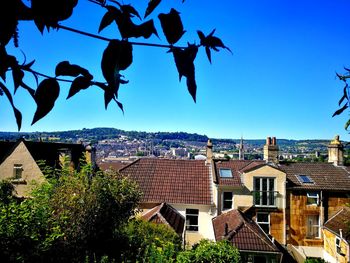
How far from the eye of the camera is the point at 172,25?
1007mm

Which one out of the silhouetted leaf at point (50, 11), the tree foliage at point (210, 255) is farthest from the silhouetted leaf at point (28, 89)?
the tree foliage at point (210, 255)

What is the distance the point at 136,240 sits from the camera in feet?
→ 41.2

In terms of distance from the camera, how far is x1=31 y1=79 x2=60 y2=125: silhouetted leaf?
914 mm

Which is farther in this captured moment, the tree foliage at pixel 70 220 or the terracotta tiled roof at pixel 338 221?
the terracotta tiled roof at pixel 338 221

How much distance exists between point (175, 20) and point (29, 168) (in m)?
22.6

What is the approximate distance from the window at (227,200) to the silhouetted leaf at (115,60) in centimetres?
2210

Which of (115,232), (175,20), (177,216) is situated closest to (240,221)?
(177,216)

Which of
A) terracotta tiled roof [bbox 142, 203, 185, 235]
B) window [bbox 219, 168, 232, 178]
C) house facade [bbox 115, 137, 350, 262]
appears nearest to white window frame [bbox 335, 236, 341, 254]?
house facade [bbox 115, 137, 350, 262]

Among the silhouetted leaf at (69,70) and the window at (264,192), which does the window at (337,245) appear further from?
the silhouetted leaf at (69,70)

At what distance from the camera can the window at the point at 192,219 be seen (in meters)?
21.9

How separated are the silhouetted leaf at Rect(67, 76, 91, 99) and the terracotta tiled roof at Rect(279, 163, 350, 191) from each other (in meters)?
23.4

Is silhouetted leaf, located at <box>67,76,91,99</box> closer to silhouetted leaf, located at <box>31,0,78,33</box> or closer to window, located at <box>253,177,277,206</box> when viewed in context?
silhouetted leaf, located at <box>31,0,78,33</box>

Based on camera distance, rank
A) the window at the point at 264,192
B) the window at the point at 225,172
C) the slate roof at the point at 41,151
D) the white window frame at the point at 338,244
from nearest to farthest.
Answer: the white window frame at the point at 338,244 < the slate roof at the point at 41,151 < the window at the point at 264,192 < the window at the point at 225,172

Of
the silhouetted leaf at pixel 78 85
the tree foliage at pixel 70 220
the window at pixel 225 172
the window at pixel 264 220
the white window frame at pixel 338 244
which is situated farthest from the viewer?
the window at pixel 225 172
